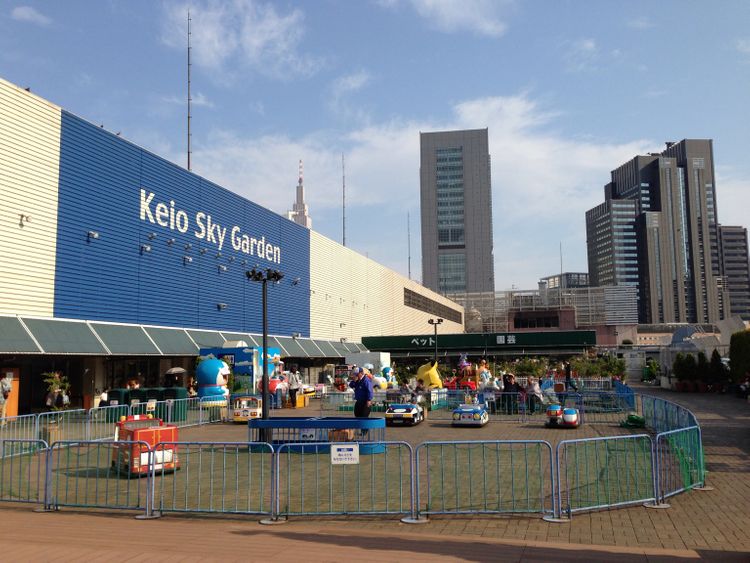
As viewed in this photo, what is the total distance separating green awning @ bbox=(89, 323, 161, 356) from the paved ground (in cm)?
1742

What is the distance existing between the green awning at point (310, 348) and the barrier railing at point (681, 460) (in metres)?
36.7

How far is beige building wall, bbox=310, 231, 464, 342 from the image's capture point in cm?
5238

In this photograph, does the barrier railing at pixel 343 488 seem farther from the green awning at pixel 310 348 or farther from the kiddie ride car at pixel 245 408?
the green awning at pixel 310 348

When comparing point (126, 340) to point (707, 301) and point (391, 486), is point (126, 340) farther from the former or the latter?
point (707, 301)

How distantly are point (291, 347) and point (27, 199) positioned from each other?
75.5ft

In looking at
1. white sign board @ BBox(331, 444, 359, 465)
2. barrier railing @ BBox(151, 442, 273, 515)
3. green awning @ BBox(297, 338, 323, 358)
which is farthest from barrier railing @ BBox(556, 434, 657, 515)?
green awning @ BBox(297, 338, 323, 358)

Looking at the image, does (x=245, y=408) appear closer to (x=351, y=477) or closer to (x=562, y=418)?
(x=562, y=418)

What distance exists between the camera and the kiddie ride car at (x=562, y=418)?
22.2 meters

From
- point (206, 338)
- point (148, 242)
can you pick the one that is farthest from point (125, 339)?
point (206, 338)

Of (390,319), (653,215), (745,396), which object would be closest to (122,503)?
(745,396)

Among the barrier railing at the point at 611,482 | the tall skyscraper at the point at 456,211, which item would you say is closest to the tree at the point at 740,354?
the barrier railing at the point at 611,482

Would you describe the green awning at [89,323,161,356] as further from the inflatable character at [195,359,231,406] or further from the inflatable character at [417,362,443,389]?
the inflatable character at [417,362,443,389]

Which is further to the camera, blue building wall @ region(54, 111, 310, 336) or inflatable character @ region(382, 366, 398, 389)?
inflatable character @ region(382, 366, 398, 389)

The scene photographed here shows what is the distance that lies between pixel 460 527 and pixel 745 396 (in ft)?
105
